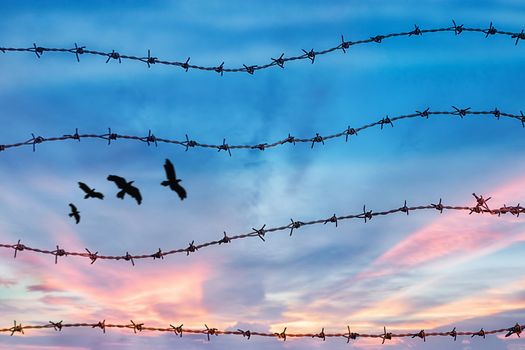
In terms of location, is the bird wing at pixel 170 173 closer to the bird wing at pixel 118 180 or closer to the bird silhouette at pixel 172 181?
the bird silhouette at pixel 172 181

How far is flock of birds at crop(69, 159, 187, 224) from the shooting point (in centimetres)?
572

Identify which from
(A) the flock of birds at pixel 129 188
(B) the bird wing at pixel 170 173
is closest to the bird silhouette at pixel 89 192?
(A) the flock of birds at pixel 129 188

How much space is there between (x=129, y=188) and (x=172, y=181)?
565mm

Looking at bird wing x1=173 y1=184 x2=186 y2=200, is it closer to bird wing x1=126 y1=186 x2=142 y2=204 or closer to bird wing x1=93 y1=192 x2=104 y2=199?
bird wing x1=126 y1=186 x2=142 y2=204

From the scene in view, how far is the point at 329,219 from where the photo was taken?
695 cm

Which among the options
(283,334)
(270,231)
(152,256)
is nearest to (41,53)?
(152,256)

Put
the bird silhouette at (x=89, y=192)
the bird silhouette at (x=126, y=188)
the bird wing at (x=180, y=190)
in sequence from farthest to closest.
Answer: the bird silhouette at (x=89, y=192) < the bird silhouette at (x=126, y=188) < the bird wing at (x=180, y=190)

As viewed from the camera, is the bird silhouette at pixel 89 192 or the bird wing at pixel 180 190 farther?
the bird silhouette at pixel 89 192

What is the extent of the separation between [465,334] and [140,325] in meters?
2.73

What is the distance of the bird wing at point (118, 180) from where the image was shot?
6180mm

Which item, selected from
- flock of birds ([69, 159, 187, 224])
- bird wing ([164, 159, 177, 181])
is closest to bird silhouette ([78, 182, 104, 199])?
flock of birds ([69, 159, 187, 224])

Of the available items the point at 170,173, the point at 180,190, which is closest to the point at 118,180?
the point at 170,173

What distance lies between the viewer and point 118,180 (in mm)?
6199

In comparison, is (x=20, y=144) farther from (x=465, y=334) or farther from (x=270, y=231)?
(x=465, y=334)
